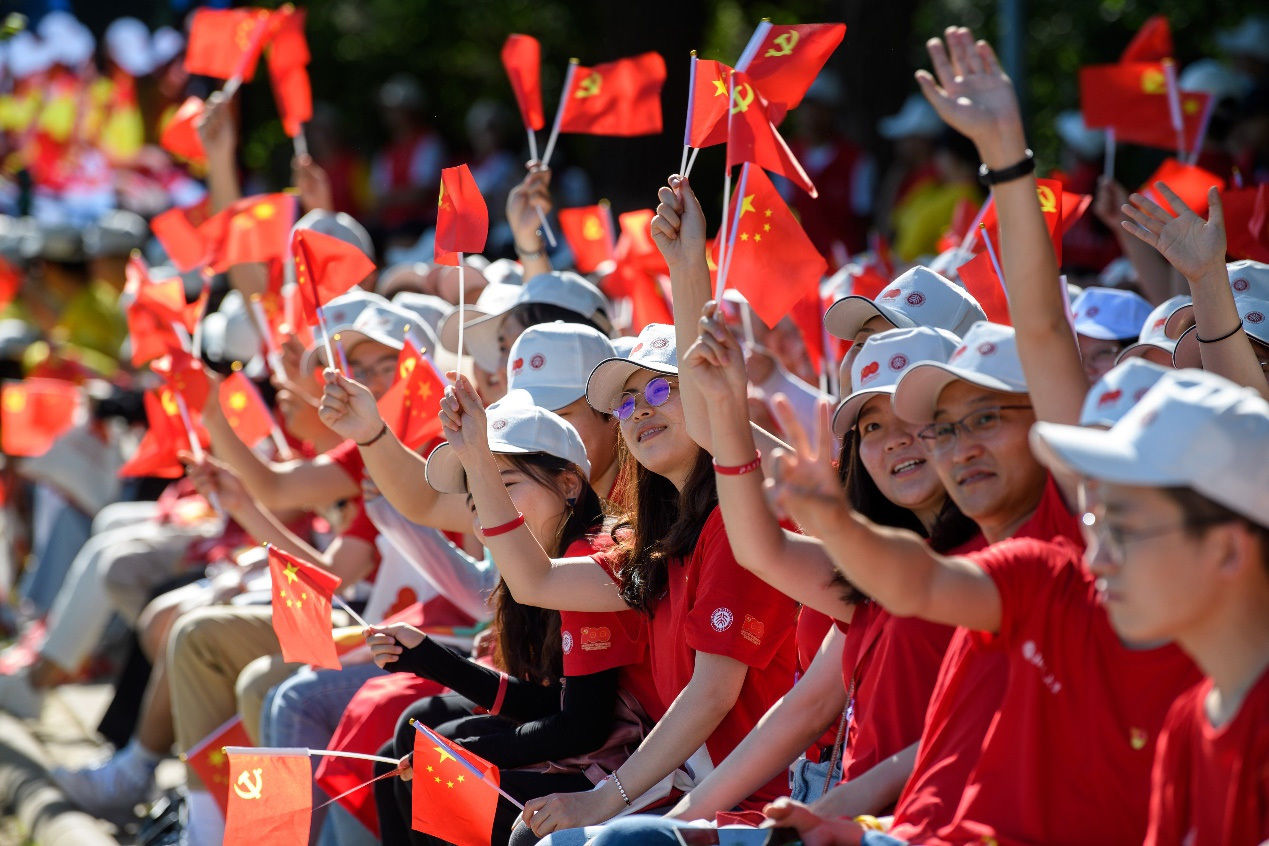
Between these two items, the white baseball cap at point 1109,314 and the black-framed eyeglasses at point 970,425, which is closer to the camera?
the black-framed eyeglasses at point 970,425

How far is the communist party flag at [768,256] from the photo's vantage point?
3.89 meters

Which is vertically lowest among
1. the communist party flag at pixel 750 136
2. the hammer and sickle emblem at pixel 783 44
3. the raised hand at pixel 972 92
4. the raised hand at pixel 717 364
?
the raised hand at pixel 717 364

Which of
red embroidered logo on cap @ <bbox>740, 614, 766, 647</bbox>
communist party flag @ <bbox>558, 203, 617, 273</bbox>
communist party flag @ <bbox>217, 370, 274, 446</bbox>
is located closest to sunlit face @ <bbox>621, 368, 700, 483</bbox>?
red embroidered logo on cap @ <bbox>740, 614, 766, 647</bbox>

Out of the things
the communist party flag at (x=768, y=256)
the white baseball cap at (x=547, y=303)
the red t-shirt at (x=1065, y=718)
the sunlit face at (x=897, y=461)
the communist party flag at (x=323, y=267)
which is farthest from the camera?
the white baseball cap at (x=547, y=303)

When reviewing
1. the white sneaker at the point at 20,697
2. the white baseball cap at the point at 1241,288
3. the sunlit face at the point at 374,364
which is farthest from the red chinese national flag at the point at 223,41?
the white baseball cap at the point at 1241,288

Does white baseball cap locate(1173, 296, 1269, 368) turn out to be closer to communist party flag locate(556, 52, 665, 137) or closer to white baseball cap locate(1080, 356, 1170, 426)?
white baseball cap locate(1080, 356, 1170, 426)

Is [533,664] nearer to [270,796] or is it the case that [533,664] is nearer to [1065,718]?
[270,796]

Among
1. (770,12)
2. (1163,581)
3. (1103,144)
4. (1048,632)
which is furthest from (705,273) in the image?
(770,12)

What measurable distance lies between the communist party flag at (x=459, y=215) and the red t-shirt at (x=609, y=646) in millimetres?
910

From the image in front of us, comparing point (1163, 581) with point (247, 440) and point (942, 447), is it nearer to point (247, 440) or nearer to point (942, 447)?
point (942, 447)

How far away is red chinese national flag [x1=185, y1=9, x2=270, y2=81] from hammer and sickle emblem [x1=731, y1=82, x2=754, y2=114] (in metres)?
3.48

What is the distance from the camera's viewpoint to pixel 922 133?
9031 mm

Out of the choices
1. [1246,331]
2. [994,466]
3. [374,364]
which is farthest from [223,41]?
[994,466]

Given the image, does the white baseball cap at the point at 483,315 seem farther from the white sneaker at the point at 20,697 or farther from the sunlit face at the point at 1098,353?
the white sneaker at the point at 20,697
